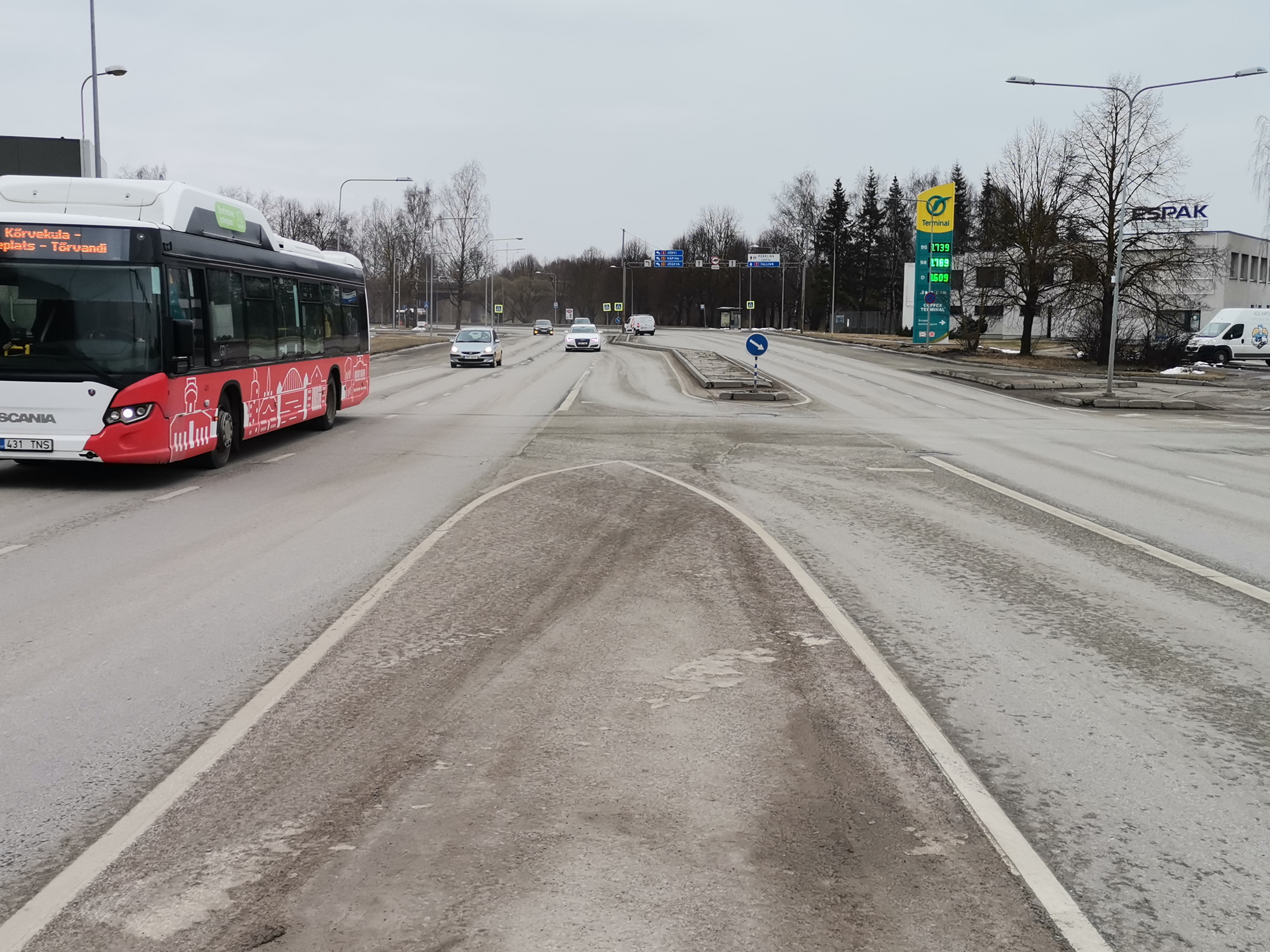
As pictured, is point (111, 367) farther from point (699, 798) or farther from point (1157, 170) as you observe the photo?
point (1157, 170)

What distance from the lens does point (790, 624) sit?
24.2ft

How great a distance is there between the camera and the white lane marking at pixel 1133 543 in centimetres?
890

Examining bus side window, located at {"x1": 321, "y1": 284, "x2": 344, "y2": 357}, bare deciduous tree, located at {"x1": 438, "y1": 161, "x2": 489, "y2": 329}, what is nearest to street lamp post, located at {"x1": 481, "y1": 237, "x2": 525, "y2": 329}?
bare deciduous tree, located at {"x1": 438, "y1": 161, "x2": 489, "y2": 329}

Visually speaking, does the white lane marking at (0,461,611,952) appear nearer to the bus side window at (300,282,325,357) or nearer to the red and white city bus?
the red and white city bus

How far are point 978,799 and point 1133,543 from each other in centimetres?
705

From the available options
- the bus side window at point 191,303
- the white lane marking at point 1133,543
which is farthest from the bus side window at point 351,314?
the white lane marking at point 1133,543

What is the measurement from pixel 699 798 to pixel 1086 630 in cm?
389

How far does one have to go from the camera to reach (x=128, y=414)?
12.9 metres

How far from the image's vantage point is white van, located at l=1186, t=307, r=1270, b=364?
54.3m

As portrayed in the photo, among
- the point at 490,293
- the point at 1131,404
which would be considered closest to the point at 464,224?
the point at 490,293

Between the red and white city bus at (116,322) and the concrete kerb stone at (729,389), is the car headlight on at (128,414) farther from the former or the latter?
the concrete kerb stone at (729,389)

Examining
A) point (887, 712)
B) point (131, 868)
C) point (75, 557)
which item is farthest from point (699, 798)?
point (75, 557)

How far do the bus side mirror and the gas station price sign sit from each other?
50.3m

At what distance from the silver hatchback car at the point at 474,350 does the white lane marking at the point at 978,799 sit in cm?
3989
